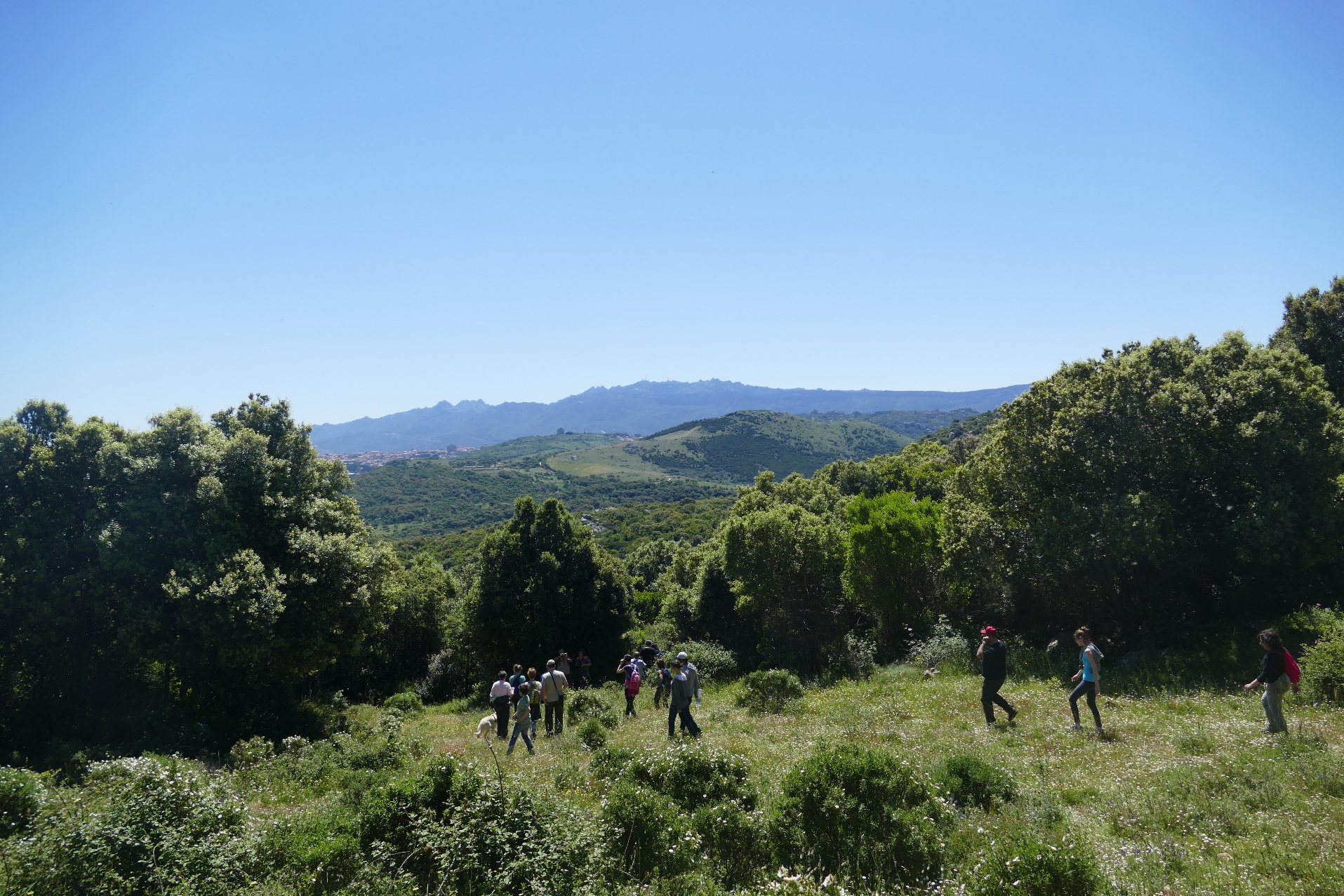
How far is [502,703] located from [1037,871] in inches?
518

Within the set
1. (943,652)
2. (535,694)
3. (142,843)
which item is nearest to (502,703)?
(535,694)

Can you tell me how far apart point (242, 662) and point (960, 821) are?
21.7 m

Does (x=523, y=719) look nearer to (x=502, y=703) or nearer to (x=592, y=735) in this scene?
(x=502, y=703)

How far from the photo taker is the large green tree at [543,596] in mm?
31188

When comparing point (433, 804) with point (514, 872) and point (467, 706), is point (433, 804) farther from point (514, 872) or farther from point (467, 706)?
point (467, 706)

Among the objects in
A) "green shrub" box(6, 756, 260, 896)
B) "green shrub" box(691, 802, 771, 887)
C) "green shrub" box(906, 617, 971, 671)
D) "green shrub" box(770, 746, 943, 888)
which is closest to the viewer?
"green shrub" box(6, 756, 260, 896)

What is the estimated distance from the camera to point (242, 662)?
759 inches

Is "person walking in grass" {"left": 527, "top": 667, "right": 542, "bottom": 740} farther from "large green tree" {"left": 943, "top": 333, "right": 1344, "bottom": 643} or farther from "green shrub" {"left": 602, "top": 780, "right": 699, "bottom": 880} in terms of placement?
"large green tree" {"left": 943, "top": 333, "right": 1344, "bottom": 643}

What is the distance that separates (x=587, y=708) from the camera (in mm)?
18531

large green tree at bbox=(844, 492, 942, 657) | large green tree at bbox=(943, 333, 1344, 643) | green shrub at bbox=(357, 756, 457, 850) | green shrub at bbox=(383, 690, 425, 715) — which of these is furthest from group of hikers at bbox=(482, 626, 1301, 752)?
green shrub at bbox=(383, 690, 425, 715)

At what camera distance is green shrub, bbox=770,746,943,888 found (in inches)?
276

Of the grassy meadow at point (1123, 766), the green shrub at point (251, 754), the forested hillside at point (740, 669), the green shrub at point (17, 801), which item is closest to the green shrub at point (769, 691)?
the forested hillside at point (740, 669)

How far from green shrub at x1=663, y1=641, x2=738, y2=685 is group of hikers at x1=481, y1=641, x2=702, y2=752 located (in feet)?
12.8

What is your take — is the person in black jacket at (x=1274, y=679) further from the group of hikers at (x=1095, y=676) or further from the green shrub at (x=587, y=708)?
the green shrub at (x=587, y=708)
